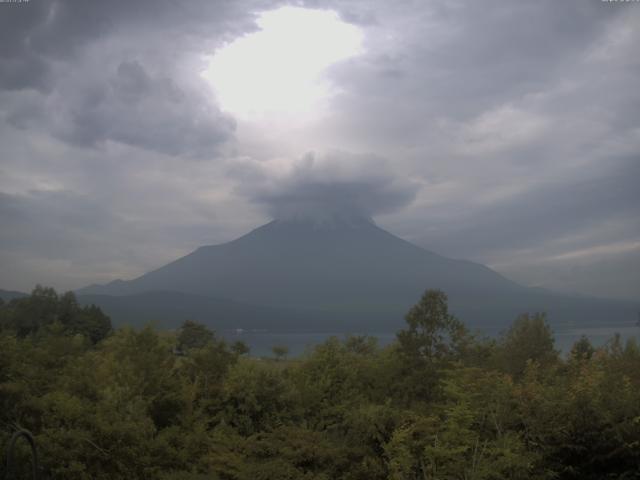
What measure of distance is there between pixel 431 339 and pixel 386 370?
176cm

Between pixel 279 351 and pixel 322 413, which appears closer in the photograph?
pixel 322 413

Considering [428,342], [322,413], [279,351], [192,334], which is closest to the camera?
[428,342]

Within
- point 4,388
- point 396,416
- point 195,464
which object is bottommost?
point 195,464

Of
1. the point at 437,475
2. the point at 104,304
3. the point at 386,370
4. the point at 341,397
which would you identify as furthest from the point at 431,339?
the point at 104,304

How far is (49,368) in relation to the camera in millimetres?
14586

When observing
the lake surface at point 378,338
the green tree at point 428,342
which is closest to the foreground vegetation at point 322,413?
the green tree at point 428,342

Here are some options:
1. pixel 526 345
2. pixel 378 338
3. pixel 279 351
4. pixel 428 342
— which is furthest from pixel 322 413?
pixel 526 345

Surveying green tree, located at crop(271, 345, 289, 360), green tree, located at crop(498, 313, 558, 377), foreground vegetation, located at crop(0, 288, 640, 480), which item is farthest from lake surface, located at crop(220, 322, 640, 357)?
foreground vegetation, located at crop(0, 288, 640, 480)

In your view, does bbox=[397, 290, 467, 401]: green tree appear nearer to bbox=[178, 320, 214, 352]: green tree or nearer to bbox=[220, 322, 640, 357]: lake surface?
bbox=[220, 322, 640, 357]: lake surface

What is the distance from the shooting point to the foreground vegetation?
383 inches

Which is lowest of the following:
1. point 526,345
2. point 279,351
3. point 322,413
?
point 322,413

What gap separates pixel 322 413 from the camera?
14.6 m

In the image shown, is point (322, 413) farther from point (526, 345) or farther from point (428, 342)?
point (526, 345)

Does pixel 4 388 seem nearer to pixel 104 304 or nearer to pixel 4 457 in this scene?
pixel 4 457
